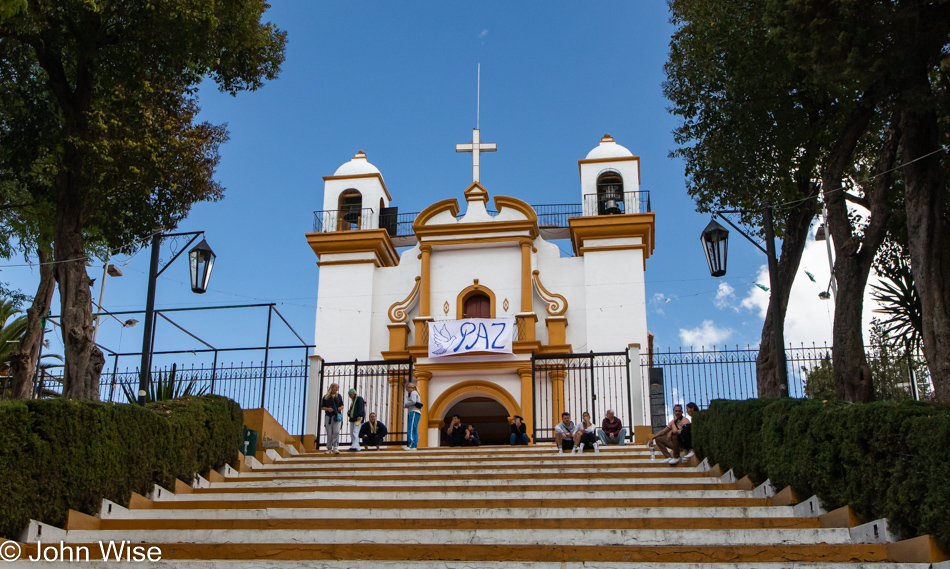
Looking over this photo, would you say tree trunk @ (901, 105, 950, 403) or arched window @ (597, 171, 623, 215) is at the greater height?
arched window @ (597, 171, 623, 215)

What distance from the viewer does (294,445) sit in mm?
14305

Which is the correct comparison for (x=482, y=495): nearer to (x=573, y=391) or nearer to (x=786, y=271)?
(x=786, y=271)

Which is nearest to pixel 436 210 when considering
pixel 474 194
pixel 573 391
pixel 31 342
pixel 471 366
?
pixel 474 194

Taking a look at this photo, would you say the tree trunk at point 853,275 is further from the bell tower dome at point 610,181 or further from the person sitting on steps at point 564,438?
the bell tower dome at point 610,181

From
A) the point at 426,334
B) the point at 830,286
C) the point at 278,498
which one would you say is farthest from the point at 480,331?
the point at 278,498

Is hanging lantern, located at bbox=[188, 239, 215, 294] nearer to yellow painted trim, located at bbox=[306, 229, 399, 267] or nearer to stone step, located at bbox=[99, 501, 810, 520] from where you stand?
stone step, located at bbox=[99, 501, 810, 520]

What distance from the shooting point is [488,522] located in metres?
8.11

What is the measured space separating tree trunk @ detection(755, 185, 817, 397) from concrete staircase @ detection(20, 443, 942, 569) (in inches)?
107

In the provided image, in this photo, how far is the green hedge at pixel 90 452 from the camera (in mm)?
7801

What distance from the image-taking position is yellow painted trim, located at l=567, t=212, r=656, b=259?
76.2ft

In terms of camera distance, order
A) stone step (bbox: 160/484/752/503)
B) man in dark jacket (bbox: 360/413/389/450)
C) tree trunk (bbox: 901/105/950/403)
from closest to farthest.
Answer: stone step (bbox: 160/484/752/503) < tree trunk (bbox: 901/105/950/403) < man in dark jacket (bbox: 360/413/389/450)

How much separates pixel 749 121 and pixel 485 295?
10.9 metres

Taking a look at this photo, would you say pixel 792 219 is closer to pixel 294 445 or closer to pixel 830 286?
pixel 830 286

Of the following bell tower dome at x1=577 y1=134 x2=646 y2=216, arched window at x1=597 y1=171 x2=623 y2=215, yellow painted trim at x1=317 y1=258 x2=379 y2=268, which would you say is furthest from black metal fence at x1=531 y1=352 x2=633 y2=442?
yellow painted trim at x1=317 y1=258 x2=379 y2=268
